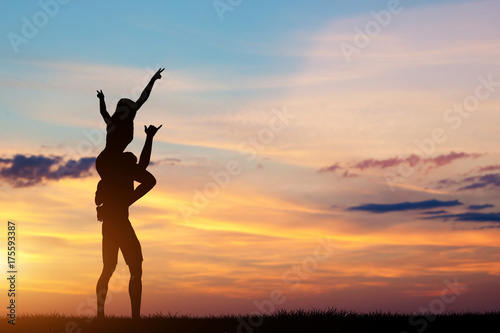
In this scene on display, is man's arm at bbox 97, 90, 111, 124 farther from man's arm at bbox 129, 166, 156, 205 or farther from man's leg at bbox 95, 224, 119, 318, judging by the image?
man's leg at bbox 95, 224, 119, 318

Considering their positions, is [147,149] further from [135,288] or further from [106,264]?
[135,288]

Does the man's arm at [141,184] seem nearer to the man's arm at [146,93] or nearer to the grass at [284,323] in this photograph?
the man's arm at [146,93]

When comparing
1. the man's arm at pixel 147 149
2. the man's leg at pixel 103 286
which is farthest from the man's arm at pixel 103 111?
the man's leg at pixel 103 286

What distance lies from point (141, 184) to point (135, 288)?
105 inches

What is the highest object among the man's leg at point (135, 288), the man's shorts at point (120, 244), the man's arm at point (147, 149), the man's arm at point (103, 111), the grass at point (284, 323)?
the man's arm at point (103, 111)

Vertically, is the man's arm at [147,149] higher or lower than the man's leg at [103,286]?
higher

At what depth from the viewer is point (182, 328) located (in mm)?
15484

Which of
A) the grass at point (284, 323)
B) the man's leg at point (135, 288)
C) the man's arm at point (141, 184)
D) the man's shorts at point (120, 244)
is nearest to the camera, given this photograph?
the grass at point (284, 323)

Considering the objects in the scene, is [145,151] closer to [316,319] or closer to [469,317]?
[316,319]

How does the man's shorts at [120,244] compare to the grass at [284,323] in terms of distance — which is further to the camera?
the man's shorts at [120,244]

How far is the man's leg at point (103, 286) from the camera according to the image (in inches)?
663

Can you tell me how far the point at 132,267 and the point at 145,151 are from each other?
302 cm

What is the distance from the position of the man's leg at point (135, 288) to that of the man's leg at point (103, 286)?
593 millimetres

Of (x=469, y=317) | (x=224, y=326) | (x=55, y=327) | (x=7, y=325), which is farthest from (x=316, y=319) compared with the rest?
(x=7, y=325)
